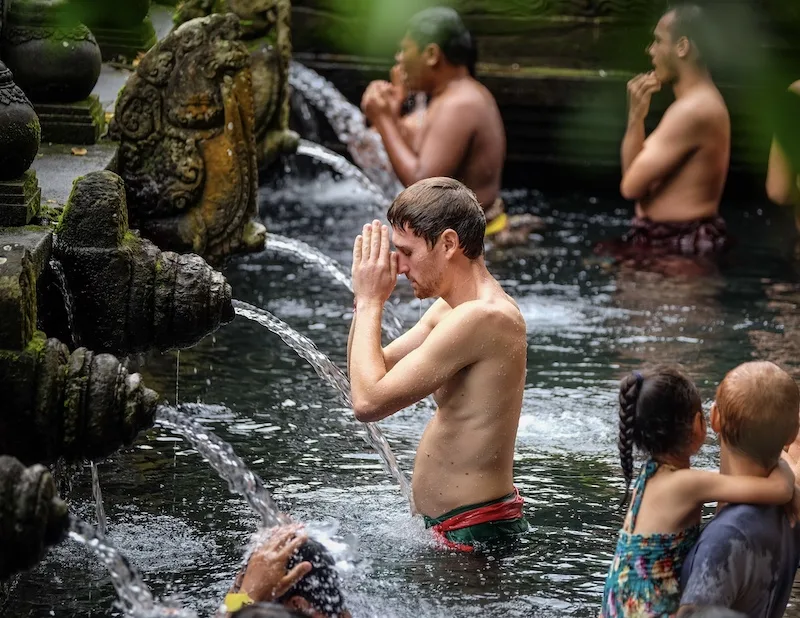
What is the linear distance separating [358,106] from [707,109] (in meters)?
4.41

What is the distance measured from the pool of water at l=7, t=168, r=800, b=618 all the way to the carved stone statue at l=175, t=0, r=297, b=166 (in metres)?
0.78

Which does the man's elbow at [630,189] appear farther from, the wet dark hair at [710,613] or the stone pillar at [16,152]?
the wet dark hair at [710,613]

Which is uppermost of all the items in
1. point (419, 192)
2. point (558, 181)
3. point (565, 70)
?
point (419, 192)

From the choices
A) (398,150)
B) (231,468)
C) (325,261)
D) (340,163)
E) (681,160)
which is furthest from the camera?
(340,163)

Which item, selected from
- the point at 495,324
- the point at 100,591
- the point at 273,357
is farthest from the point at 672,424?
the point at 273,357

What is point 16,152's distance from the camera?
143 inches

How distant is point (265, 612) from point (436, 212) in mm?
1389

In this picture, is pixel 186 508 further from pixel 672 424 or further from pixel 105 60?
pixel 105 60

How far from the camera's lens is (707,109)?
320 inches

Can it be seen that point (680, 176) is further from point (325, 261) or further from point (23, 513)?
point (23, 513)

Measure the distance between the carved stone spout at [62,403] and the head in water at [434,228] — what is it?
0.90 m

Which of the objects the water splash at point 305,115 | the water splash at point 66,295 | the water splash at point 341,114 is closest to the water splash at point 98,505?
the water splash at point 66,295

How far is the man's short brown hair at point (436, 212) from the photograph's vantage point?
341cm

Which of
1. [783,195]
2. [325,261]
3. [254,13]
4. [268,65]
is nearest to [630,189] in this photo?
[268,65]
